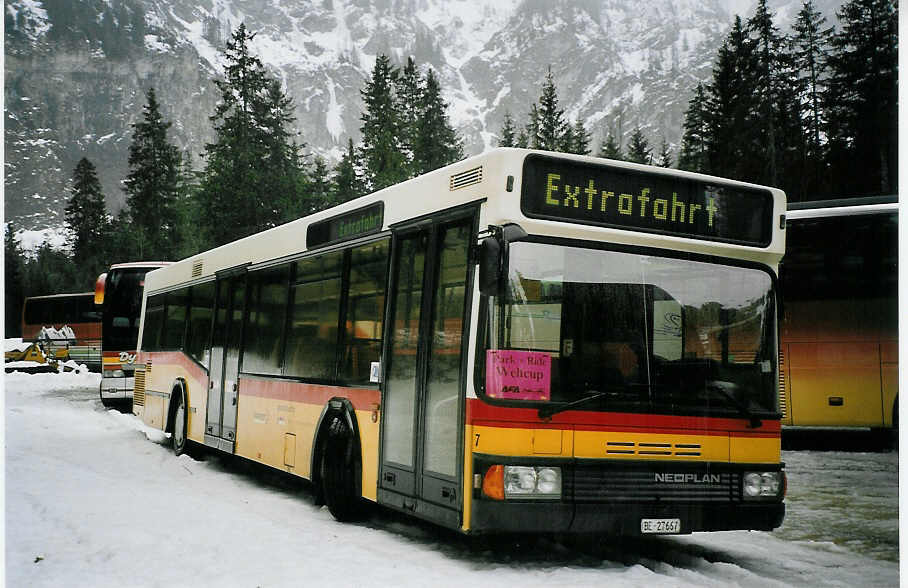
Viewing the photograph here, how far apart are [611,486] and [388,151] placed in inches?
1329

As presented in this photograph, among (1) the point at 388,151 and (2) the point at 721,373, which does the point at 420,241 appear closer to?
(2) the point at 721,373

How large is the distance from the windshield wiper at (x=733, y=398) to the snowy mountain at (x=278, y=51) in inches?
186

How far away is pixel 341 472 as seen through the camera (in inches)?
342

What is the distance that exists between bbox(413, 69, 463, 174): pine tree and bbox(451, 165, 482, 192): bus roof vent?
23626 mm

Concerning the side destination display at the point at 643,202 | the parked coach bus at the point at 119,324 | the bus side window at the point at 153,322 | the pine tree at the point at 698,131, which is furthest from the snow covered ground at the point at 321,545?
the parked coach bus at the point at 119,324

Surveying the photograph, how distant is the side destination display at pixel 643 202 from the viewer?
6699mm

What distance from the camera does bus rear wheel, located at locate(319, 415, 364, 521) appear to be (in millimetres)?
8508

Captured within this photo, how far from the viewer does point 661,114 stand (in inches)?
1186

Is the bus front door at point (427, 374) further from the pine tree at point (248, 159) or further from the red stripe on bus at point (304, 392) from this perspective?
the pine tree at point (248, 159)

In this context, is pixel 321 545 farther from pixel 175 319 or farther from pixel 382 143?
pixel 382 143

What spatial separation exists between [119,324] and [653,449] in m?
19.3

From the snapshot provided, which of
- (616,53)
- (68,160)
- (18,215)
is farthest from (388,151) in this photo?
(18,215)

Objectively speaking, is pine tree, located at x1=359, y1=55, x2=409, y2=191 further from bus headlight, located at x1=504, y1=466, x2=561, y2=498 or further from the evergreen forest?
bus headlight, located at x1=504, y1=466, x2=561, y2=498

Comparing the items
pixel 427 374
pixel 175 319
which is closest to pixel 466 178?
pixel 427 374
